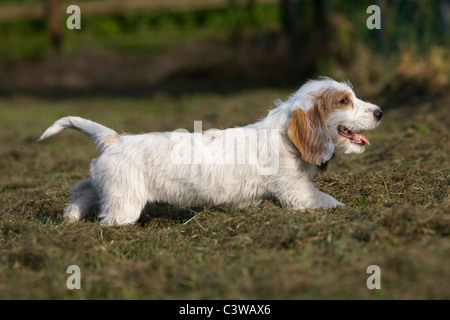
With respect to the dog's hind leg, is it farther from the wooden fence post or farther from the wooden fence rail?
the wooden fence rail

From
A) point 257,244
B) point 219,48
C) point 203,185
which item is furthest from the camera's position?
point 219,48

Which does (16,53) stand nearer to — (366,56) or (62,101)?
(62,101)

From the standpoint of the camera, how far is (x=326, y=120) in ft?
19.4

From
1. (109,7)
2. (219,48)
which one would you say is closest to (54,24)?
(109,7)

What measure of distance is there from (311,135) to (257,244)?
1287 millimetres

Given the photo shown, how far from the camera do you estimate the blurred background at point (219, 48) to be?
14758 mm

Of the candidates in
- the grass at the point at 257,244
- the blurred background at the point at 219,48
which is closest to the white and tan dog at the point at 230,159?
the grass at the point at 257,244

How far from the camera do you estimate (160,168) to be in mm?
5605

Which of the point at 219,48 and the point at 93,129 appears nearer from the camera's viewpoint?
the point at 93,129

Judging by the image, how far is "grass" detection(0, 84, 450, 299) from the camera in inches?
163

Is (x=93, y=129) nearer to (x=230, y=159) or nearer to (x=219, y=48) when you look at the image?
(x=230, y=159)

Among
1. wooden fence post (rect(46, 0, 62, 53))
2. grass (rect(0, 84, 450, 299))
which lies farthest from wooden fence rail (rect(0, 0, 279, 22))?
grass (rect(0, 84, 450, 299))

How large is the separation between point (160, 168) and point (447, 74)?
887 centimetres
